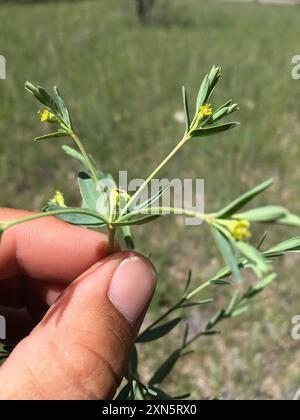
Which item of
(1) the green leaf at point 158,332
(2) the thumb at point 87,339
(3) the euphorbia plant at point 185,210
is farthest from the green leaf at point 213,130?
(1) the green leaf at point 158,332

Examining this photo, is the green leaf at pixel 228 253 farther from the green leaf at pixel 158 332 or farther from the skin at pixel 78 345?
the green leaf at pixel 158 332

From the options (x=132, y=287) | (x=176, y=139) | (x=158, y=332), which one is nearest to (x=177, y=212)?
(x=132, y=287)

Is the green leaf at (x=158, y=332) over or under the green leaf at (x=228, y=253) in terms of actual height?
under

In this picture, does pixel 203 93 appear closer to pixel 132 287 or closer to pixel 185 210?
pixel 185 210

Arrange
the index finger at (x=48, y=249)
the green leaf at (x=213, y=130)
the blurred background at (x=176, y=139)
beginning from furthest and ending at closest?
the blurred background at (x=176, y=139) < the index finger at (x=48, y=249) < the green leaf at (x=213, y=130)

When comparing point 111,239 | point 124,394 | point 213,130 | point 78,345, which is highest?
point 213,130

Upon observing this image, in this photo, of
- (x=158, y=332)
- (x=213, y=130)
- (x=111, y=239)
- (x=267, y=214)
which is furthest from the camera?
(x=158, y=332)
